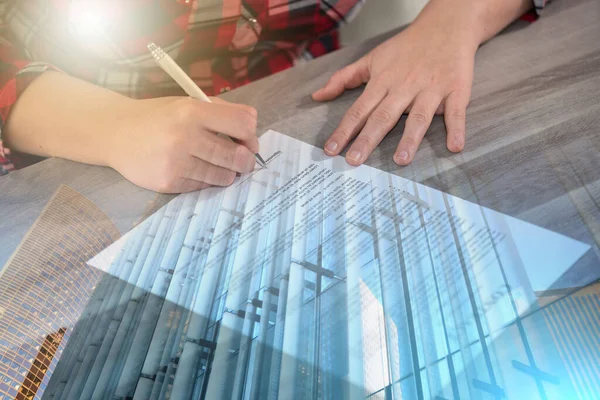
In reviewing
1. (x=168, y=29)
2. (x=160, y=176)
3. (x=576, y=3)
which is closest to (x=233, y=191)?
Answer: (x=160, y=176)

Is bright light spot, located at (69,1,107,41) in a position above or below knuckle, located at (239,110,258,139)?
above

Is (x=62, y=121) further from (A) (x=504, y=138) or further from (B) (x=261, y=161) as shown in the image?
(A) (x=504, y=138)

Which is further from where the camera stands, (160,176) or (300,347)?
(160,176)

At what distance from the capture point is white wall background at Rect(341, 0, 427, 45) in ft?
2.52

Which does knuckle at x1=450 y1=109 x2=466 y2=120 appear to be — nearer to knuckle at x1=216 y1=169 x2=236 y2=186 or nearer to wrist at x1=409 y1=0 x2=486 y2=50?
wrist at x1=409 y1=0 x2=486 y2=50

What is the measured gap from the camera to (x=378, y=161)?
1.67 feet

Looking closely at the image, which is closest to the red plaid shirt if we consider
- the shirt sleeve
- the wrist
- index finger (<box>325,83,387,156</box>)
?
the shirt sleeve

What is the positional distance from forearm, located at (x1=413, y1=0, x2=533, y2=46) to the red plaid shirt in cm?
4

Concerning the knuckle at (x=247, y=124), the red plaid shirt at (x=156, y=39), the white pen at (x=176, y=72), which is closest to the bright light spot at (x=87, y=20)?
the red plaid shirt at (x=156, y=39)

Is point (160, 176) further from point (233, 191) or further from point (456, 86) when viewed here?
point (456, 86)

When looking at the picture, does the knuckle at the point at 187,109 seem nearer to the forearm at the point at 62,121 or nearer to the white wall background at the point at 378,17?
the forearm at the point at 62,121

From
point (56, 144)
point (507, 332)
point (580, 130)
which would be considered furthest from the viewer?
point (56, 144)

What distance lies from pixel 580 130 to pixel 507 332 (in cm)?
27

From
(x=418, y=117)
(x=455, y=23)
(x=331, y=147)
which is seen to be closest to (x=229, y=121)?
(x=331, y=147)
